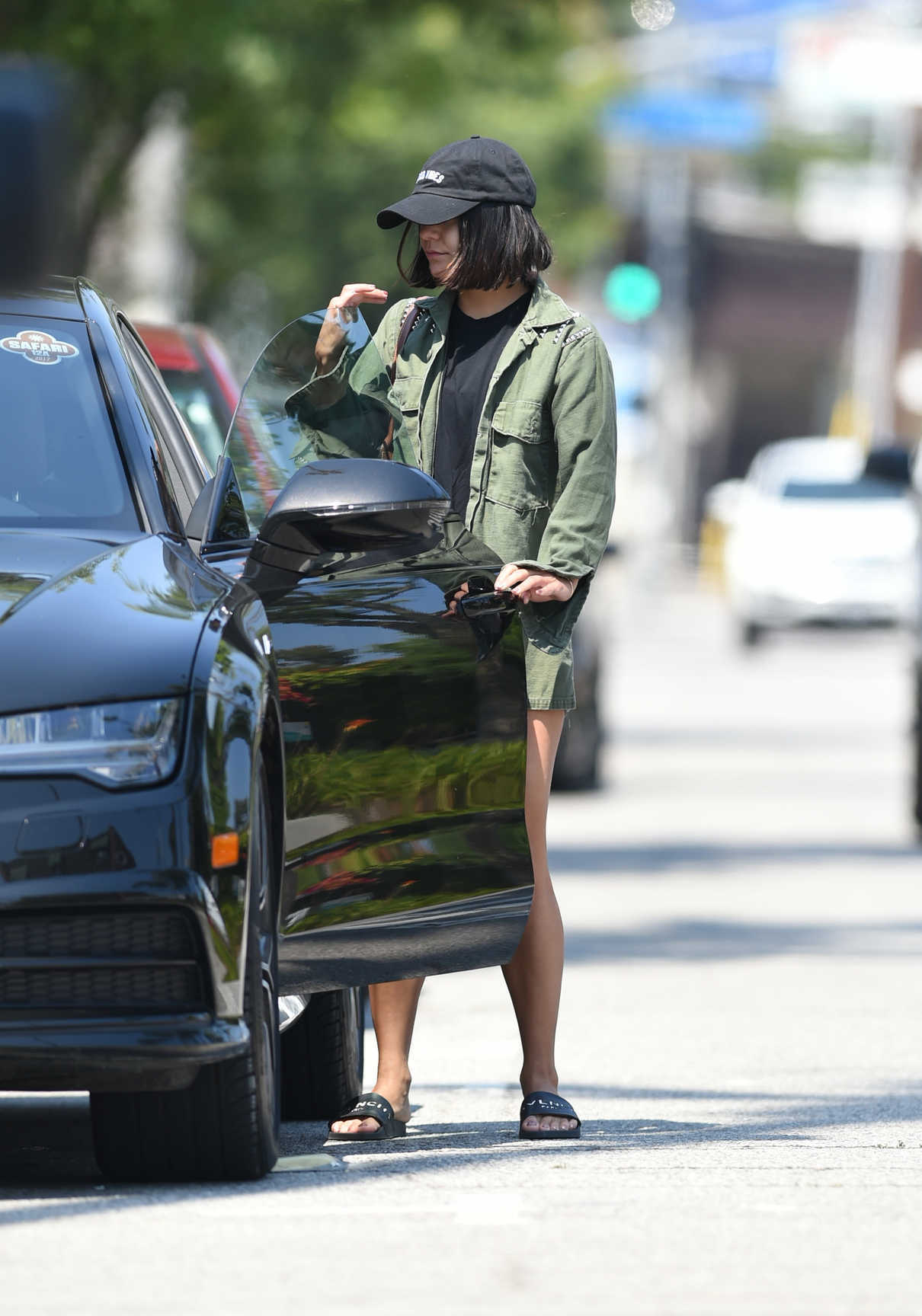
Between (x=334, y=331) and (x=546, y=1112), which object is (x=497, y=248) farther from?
(x=546, y=1112)

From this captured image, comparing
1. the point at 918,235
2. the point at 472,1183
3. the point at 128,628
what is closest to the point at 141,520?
the point at 128,628

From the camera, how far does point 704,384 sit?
66.3 m

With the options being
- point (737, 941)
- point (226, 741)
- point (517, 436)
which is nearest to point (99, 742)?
point (226, 741)

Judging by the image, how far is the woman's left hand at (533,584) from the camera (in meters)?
5.80

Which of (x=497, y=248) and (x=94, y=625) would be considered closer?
(x=94, y=625)

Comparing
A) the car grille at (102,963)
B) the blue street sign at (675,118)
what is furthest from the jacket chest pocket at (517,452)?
the blue street sign at (675,118)

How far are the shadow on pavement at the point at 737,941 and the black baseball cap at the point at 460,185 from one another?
165 inches

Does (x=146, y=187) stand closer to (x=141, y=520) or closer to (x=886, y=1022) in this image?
(x=886, y=1022)

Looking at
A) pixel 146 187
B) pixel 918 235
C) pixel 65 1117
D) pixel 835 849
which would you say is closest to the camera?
pixel 65 1117

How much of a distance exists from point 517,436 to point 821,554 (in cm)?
2354

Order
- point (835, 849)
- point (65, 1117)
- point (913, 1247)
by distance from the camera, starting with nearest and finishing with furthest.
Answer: point (913, 1247) < point (65, 1117) < point (835, 849)

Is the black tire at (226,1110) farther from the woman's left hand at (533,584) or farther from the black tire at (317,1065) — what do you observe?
the black tire at (317,1065)

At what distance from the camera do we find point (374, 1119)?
588cm

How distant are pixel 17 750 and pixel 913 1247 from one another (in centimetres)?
161
